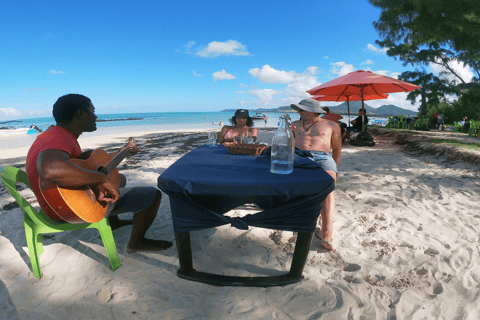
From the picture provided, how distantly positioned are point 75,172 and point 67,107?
27.0 inches

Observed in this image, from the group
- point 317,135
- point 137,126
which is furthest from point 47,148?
point 137,126

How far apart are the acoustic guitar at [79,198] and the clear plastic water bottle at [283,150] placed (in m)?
1.50

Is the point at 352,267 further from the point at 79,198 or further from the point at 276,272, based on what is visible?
the point at 79,198

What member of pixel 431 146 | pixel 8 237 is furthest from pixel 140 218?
pixel 431 146

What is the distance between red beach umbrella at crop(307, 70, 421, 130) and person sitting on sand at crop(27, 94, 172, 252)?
6.03 metres

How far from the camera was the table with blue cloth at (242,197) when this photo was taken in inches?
65.2

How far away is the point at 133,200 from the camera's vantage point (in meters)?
2.36

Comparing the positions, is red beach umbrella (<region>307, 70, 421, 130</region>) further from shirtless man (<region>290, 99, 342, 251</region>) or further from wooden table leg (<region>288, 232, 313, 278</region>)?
wooden table leg (<region>288, 232, 313, 278</region>)

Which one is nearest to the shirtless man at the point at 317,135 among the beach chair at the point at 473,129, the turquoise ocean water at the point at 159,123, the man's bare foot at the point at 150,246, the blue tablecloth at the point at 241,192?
the blue tablecloth at the point at 241,192

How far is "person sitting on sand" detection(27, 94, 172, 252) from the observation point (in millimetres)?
1747

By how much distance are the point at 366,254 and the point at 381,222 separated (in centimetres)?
84

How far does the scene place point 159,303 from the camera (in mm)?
1878

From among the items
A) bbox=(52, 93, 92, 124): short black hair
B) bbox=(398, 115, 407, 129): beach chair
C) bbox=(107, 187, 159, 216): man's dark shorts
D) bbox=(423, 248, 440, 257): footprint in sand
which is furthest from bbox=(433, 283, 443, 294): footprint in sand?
bbox=(398, 115, 407, 129): beach chair

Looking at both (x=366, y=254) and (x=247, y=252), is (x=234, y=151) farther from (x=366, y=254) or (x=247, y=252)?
(x=366, y=254)
